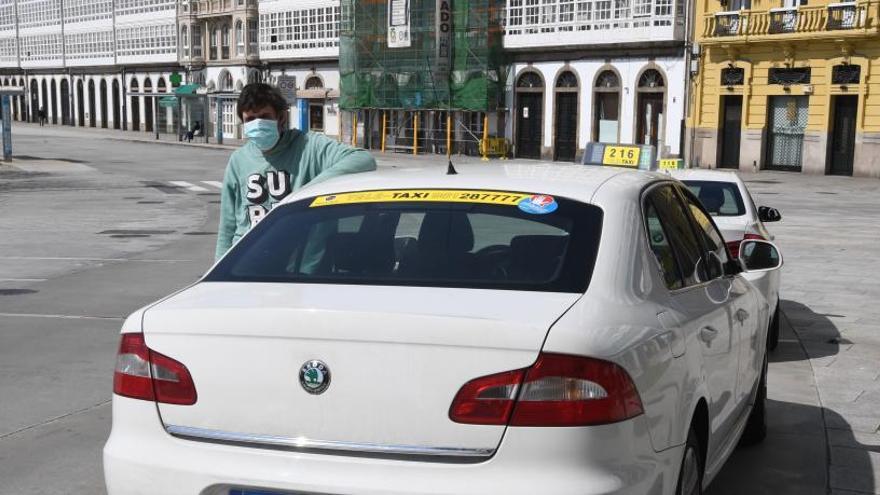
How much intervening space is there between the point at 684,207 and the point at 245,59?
64635 mm

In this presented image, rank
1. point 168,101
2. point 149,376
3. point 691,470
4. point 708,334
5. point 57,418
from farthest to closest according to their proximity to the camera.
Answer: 1. point 168,101
2. point 57,418
3. point 708,334
4. point 691,470
5. point 149,376

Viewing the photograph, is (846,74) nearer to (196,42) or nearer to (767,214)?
(767,214)

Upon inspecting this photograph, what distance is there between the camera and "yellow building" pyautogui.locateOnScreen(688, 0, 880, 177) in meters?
36.9

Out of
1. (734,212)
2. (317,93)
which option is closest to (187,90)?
(317,93)

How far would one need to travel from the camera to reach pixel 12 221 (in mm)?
19453

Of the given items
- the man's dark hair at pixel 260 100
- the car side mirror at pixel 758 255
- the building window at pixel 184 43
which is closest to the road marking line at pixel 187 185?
the man's dark hair at pixel 260 100

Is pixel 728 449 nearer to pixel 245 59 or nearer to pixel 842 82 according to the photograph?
pixel 842 82

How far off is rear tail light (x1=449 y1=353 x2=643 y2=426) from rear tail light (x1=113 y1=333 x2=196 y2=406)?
86 centimetres

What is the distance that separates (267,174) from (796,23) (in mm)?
36288

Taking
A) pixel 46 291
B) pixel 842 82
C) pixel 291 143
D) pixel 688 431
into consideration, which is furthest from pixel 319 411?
pixel 842 82

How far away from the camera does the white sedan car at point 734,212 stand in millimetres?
8359

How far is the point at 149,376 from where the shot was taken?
330cm

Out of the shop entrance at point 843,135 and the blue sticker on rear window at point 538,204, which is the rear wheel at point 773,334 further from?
the shop entrance at point 843,135

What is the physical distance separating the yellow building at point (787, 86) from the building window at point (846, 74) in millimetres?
35
